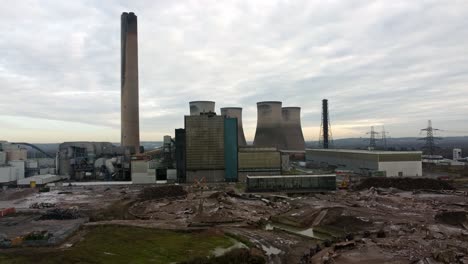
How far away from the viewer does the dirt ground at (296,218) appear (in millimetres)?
19469

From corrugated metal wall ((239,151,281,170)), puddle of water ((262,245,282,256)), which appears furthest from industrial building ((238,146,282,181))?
puddle of water ((262,245,282,256))

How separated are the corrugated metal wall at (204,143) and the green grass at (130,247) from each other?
2411 centimetres

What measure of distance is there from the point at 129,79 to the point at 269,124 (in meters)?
24.9

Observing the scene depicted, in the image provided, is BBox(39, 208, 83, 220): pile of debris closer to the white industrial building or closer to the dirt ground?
Answer: the dirt ground

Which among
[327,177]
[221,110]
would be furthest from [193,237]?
[221,110]

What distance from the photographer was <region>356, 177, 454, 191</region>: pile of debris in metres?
40.4

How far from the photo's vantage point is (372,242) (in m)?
20.7

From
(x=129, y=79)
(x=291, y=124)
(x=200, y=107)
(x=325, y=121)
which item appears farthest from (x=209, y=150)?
(x=325, y=121)

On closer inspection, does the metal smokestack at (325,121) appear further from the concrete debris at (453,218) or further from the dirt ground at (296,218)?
the concrete debris at (453,218)

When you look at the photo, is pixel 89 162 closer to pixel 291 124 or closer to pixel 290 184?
pixel 290 184

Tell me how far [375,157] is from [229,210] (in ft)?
95.4

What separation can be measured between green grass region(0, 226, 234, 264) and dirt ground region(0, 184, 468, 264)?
4.44ft

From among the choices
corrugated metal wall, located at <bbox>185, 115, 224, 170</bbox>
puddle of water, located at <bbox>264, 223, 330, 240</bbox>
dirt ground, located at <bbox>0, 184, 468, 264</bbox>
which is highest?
corrugated metal wall, located at <bbox>185, 115, 224, 170</bbox>

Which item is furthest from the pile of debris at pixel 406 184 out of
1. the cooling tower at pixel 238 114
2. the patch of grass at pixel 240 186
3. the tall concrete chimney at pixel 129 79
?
the tall concrete chimney at pixel 129 79
